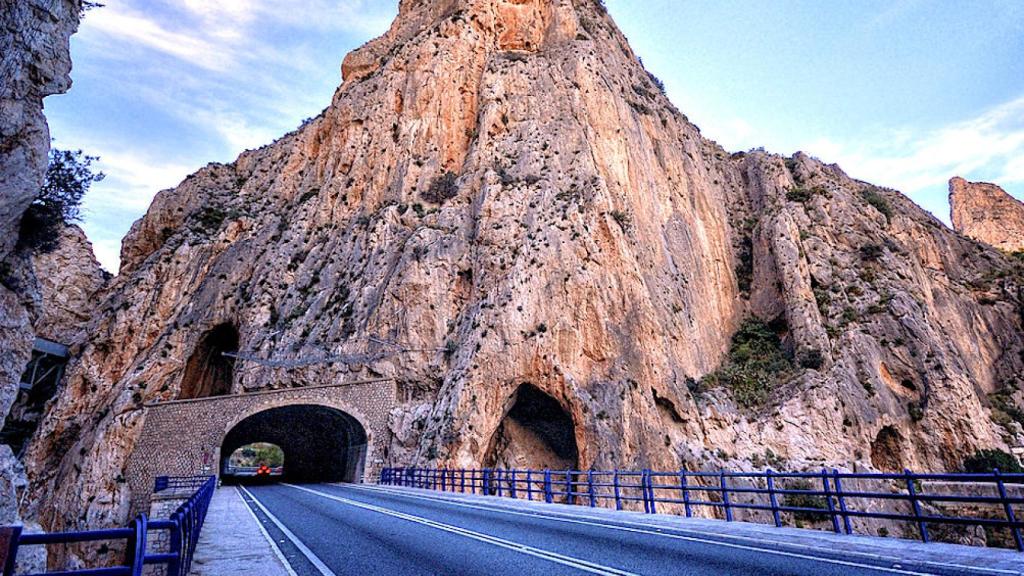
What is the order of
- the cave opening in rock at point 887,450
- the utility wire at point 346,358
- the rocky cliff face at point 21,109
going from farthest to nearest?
the cave opening in rock at point 887,450 → the utility wire at point 346,358 → the rocky cliff face at point 21,109

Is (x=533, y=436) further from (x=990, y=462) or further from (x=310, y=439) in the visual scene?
(x=990, y=462)

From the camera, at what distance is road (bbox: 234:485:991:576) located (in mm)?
7273

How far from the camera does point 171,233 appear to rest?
58.3 m

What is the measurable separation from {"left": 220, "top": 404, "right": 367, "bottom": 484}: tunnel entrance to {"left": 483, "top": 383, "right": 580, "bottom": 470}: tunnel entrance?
8729 millimetres

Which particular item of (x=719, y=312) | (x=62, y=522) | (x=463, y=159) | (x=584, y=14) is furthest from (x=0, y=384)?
(x=584, y=14)

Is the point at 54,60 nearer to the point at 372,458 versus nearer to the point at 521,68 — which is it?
the point at 372,458

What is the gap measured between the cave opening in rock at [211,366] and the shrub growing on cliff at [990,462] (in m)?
53.6

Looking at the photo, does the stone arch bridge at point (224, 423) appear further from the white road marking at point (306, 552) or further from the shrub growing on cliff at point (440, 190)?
the white road marking at point (306, 552)

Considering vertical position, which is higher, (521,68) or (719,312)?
(521,68)

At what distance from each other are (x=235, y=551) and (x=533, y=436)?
24890mm

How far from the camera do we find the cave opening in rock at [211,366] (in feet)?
142

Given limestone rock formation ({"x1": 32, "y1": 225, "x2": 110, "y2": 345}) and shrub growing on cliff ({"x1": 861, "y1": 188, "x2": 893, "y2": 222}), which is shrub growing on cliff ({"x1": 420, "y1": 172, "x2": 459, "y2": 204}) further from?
shrub growing on cliff ({"x1": 861, "y1": 188, "x2": 893, "y2": 222})

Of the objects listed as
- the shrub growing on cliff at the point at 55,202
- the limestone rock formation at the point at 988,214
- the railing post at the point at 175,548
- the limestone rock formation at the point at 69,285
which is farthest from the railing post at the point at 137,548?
the limestone rock formation at the point at 988,214

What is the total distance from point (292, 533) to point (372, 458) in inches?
846
